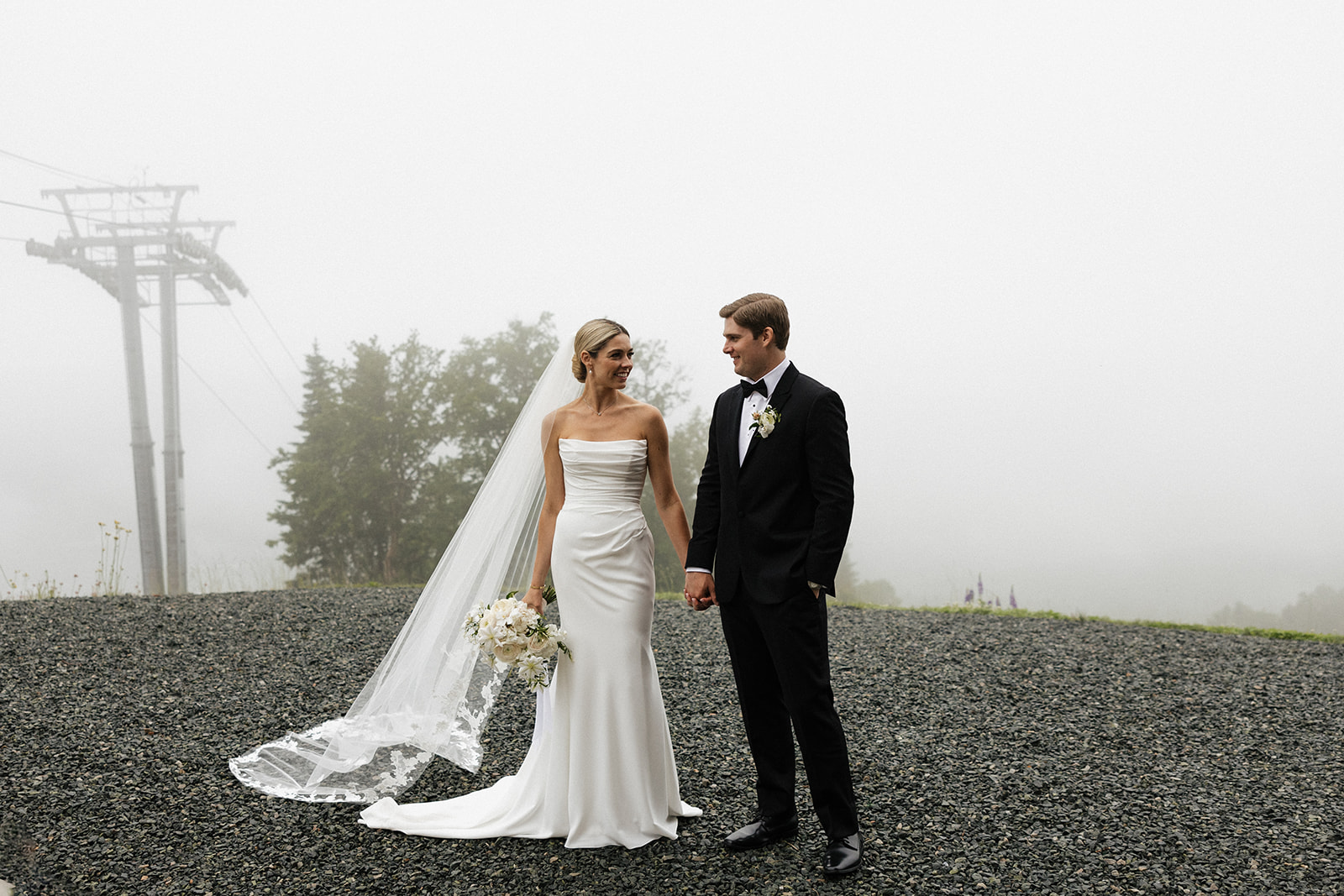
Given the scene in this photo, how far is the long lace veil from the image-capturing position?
4461 millimetres

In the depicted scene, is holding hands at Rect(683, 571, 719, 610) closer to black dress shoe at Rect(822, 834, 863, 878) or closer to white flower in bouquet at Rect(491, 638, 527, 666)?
white flower in bouquet at Rect(491, 638, 527, 666)

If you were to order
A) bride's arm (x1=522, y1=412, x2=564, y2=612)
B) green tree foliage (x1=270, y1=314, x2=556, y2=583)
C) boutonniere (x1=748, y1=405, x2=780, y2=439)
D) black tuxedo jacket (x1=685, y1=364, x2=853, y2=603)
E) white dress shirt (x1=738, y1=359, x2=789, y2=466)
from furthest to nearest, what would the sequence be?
1. green tree foliage (x1=270, y1=314, x2=556, y2=583)
2. bride's arm (x1=522, y1=412, x2=564, y2=612)
3. white dress shirt (x1=738, y1=359, x2=789, y2=466)
4. boutonniere (x1=748, y1=405, x2=780, y2=439)
5. black tuxedo jacket (x1=685, y1=364, x2=853, y2=603)

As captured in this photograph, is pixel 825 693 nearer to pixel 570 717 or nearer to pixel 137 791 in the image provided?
pixel 570 717

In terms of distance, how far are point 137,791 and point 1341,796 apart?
6.89 m

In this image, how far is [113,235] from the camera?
14.6 metres

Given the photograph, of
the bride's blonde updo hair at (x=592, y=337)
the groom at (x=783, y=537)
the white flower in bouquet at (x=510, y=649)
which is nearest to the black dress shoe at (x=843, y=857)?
the groom at (x=783, y=537)

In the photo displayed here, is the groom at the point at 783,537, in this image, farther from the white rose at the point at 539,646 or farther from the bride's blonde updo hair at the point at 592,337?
the white rose at the point at 539,646

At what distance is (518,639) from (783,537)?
1254 mm

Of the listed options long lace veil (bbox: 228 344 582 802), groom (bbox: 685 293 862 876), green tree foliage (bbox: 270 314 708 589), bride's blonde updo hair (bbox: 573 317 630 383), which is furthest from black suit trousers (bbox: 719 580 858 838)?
green tree foliage (bbox: 270 314 708 589)

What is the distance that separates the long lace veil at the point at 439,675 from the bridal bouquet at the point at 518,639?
705mm

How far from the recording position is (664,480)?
387 centimetres

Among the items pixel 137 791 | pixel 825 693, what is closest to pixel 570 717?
pixel 825 693

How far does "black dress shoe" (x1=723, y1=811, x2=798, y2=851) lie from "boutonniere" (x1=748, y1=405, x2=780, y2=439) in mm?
1805

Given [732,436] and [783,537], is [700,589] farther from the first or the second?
[732,436]
